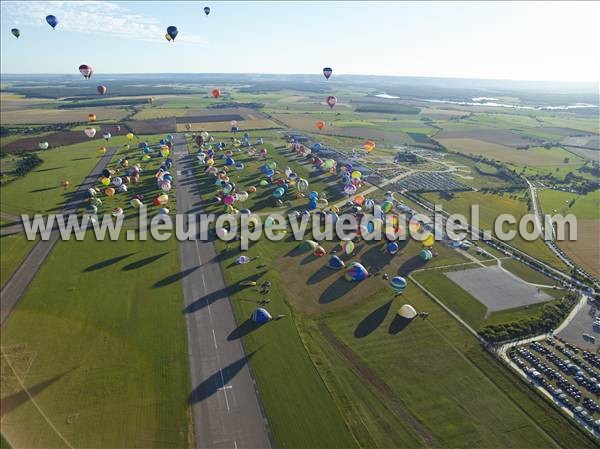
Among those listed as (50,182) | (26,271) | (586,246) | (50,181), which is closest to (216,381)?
(26,271)

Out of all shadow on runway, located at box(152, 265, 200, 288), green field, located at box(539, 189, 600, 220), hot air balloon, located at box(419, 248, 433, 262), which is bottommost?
shadow on runway, located at box(152, 265, 200, 288)

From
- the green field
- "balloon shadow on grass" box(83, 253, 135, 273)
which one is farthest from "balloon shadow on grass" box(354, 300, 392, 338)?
the green field

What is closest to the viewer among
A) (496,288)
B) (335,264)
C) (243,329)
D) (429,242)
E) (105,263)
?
(243,329)

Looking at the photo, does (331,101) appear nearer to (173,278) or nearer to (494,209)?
(494,209)

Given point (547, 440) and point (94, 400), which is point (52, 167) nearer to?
point (94, 400)

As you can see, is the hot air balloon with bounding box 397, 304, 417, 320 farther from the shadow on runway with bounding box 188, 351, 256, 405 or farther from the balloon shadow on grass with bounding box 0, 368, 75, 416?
the balloon shadow on grass with bounding box 0, 368, 75, 416
